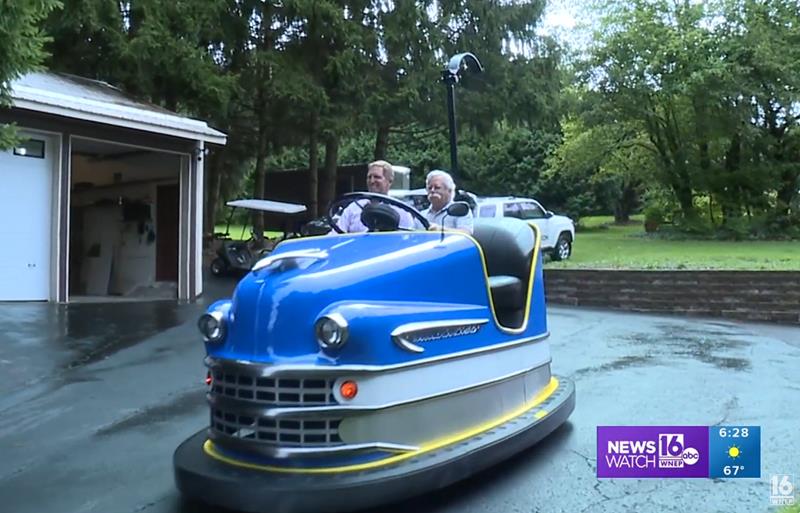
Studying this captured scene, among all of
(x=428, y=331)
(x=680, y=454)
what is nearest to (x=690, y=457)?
(x=680, y=454)

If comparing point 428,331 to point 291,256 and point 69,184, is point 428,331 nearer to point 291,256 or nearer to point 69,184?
point 291,256

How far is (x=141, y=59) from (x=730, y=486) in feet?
44.3

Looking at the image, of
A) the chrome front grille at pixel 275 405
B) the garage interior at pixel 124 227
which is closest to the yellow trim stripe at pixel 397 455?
the chrome front grille at pixel 275 405

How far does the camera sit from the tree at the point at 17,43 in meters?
5.01

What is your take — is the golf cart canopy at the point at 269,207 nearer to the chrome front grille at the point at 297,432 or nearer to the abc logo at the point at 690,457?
the abc logo at the point at 690,457

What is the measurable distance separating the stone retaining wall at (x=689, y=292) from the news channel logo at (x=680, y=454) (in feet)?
30.2

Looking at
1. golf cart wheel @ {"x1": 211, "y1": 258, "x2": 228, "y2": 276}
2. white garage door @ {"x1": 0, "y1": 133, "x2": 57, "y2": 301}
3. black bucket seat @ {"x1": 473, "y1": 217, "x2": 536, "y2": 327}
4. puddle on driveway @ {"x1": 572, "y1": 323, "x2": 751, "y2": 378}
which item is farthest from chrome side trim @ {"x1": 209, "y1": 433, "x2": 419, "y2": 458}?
golf cart wheel @ {"x1": 211, "y1": 258, "x2": 228, "y2": 276}

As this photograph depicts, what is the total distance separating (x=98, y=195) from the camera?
671 inches

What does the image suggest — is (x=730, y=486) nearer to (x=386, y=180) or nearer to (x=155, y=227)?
(x=386, y=180)

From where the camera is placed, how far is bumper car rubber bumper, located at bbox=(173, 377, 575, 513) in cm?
341

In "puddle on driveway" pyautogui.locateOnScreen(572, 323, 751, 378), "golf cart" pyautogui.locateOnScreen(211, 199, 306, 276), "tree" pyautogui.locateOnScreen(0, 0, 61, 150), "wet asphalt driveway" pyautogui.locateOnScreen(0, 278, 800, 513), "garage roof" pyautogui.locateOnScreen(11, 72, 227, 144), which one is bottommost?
"wet asphalt driveway" pyautogui.locateOnScreen(0, 278, 800, 513)

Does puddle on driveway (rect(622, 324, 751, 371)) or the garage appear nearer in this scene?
puddle on driveway (rect(622, 324, 751, 371))

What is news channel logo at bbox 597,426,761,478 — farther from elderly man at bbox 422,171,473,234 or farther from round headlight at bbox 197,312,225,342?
round headlight at bbox 197,312,225,342

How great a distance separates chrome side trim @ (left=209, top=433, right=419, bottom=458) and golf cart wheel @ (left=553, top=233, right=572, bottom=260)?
605 inches
